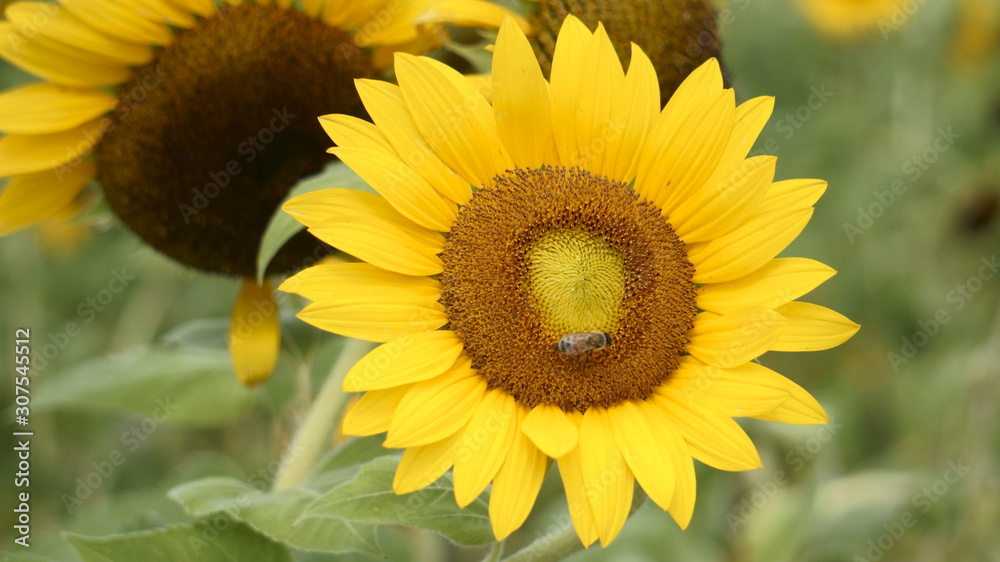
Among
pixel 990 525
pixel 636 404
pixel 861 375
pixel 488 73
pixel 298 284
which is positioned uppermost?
pixel 488 73

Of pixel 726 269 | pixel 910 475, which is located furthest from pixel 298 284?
pixel 910 475

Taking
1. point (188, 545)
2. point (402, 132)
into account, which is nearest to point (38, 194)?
point (188, 545)

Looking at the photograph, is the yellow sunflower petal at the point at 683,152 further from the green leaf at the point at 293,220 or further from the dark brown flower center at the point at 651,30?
the green leaf at the point at 293,220

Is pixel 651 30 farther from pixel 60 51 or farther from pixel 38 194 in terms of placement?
pixel 38 194

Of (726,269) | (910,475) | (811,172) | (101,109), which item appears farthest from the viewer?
(811,172)

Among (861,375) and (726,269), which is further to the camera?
(861,375)

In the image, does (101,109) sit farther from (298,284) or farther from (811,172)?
(811,172)

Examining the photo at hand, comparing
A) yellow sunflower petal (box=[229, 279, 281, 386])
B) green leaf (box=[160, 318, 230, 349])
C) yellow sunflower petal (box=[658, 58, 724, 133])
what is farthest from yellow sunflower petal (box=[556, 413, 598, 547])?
green leaf (box=[160, 318, 230, 349])
